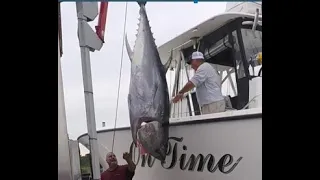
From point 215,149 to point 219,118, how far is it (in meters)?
0.23

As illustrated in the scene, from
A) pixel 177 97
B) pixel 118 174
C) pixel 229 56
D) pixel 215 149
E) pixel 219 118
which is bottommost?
pixel 118 174

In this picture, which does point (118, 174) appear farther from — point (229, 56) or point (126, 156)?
point (229, 56)

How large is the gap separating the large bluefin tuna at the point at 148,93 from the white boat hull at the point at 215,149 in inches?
4.2

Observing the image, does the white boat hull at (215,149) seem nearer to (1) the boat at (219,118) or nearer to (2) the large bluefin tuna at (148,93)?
(1) the boat at (219,118)

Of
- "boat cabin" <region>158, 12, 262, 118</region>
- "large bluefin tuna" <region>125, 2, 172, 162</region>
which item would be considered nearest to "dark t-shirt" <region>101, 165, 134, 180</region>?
"large bluefin tuna" <region>125, 2, 172, 162</region>

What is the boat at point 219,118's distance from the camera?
8.11 feet

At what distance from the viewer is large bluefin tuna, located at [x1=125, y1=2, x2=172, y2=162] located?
2.98 metres

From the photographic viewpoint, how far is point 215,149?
265cm

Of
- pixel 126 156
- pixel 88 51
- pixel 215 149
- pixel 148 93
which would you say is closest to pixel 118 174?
pixel 126 156

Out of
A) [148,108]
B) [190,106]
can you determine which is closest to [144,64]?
[148,108]

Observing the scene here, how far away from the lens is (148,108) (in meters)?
2.97
